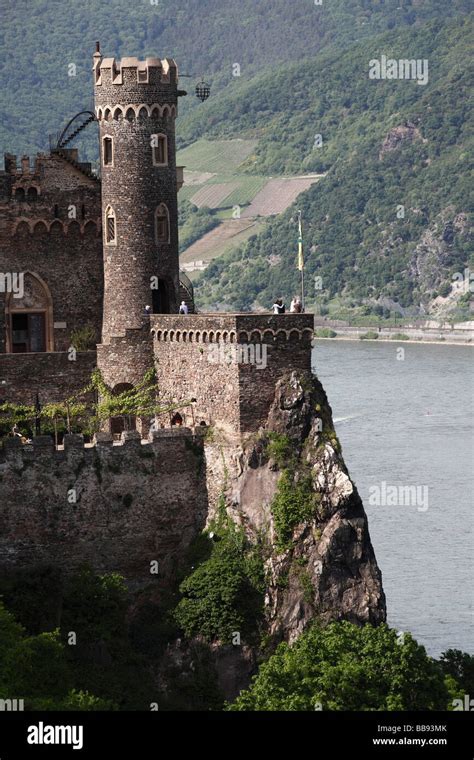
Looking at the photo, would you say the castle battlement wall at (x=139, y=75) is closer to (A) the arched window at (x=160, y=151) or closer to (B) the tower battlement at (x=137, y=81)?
(B) the tower battlement at (x=137, y=81)

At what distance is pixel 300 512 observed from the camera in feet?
202

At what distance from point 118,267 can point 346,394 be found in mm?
81467

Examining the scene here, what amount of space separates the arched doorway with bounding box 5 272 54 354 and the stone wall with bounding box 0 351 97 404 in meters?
2.00

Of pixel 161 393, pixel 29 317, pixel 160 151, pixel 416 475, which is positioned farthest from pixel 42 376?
pixel 416 475

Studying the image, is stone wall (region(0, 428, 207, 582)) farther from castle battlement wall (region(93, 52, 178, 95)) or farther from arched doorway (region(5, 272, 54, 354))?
castle battlement wall (region(93, 52, 178, 95))

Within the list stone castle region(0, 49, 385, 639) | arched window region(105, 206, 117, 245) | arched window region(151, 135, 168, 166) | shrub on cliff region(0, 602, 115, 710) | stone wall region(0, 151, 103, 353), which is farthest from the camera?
stone wall region(0, 151, 103, 353)

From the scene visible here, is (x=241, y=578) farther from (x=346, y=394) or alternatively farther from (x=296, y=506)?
(x=346, y=394)

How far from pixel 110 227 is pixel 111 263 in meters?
1.17

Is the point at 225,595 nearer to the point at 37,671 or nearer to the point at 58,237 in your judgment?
the point at 37,671

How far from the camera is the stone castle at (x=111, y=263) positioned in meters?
65.1

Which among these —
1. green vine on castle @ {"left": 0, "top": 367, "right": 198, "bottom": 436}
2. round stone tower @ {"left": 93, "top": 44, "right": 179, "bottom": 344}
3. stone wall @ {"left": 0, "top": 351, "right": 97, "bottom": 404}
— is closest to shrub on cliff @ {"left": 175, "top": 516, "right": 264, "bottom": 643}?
green vine on castle @ {"left": 0, "top": 367, "right": 198, "bottom": 436}

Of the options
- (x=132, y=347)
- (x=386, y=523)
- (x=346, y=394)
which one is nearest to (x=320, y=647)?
(x=132, y=347)

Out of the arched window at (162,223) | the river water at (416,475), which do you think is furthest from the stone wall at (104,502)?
the river water at (416,475)

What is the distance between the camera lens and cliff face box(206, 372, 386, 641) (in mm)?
60844
